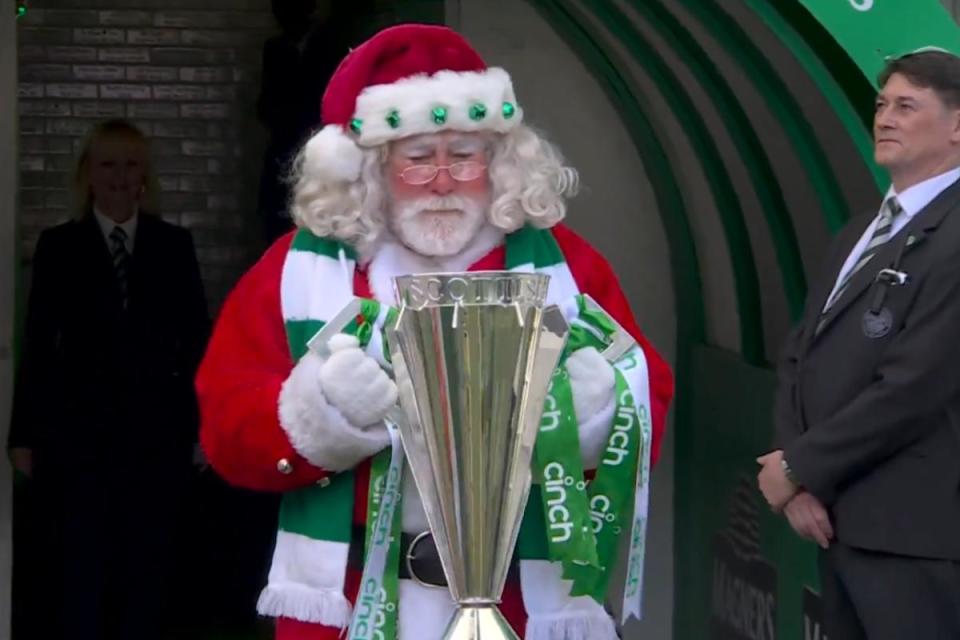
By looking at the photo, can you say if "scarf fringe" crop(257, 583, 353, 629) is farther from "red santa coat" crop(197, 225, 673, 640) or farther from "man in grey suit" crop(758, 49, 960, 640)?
"man in grey suit" crop(758, 49, 960, 640)

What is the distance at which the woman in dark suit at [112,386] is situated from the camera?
5109mm

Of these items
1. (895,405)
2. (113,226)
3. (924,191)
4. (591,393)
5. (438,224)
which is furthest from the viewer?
(113,226)

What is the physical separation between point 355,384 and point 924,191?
4.19ft

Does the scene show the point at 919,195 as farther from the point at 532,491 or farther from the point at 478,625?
the point at 478,625

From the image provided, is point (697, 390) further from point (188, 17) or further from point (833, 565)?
point (188, 17)

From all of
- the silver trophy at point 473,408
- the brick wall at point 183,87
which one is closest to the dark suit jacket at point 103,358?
the brick wall at point 183,87

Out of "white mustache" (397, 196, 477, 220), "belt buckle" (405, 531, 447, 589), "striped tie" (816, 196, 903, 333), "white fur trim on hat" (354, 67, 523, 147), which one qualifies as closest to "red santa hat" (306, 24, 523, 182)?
"white fur trim on hat" (354, 67, 523, 147)

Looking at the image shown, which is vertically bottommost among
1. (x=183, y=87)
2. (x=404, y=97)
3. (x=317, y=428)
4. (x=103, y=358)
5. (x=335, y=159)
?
(x=317, y=428)

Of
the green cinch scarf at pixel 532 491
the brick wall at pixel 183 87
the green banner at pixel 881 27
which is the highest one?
the brick wall at pixel 183 87

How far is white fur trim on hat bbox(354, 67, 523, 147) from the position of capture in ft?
10.3

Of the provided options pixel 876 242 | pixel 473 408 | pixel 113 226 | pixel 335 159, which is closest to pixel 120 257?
pixel 113 226

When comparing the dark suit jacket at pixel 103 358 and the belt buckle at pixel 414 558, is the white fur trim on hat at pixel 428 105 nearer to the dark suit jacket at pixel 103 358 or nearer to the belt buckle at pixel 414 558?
the belt buckle at pixel 414 558

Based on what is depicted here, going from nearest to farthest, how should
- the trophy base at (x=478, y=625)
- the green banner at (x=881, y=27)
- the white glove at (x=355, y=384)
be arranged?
the trophy base at (x=478, y=625)
the white glove at (x=355, y=384)
the green banner at (x=881, y=27)

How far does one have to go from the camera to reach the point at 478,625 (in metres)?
2.46
